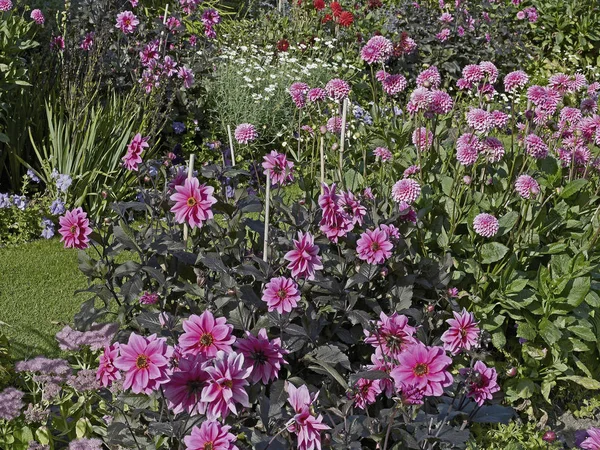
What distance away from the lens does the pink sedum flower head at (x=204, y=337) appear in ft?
6.53

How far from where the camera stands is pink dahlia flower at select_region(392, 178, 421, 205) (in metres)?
2.95

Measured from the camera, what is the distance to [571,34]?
861 cm

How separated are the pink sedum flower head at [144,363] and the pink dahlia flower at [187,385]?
0.14 feet

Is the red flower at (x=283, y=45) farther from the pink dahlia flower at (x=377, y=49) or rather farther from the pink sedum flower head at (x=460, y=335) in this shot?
the pink sedum flower head at (x=460, y=335)

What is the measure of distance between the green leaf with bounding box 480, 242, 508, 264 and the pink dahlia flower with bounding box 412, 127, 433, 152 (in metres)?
0.48

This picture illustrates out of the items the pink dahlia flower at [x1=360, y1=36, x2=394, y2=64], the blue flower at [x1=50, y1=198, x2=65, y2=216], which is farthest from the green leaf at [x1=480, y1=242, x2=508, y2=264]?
the blue flower at [x1=50, y1=198, x2=65, y2=216]

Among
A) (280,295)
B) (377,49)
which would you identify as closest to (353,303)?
(280,295)

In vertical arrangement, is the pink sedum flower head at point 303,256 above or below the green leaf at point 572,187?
above

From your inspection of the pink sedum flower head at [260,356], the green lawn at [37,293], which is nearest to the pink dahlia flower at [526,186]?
the pink sedum flower head at [260,356]

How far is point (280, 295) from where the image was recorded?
225cm

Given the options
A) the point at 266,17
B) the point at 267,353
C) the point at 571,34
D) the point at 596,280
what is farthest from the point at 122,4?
the point at 571,34

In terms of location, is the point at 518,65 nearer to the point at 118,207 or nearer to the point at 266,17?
the point at 266,17

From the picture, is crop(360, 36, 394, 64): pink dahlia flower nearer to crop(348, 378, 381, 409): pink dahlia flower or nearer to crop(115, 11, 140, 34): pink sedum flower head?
crop(348, 378, 381, 409): pink dahlia flower

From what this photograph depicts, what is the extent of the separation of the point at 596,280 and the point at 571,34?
5.86 m
